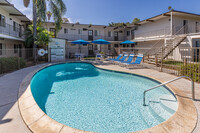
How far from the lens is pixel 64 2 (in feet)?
51.2

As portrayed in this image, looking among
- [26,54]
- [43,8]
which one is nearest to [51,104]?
[43,8]

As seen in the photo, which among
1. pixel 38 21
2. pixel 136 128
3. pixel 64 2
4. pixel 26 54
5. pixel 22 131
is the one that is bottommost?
pixel 136 128

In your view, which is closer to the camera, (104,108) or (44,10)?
(104,108)

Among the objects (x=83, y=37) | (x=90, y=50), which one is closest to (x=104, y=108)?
(x=83, y=37)

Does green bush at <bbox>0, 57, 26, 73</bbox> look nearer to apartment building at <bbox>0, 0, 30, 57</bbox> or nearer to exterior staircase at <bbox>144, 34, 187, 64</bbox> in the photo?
apartment building at <bbox>0, 0, 30, 57</bbox>

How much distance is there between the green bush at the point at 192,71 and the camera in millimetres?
5816

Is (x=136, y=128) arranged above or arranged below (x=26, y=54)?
below

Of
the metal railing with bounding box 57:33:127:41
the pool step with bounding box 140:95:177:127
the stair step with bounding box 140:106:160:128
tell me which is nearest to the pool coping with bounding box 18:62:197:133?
the pool step with bounding box 140:95:177:127

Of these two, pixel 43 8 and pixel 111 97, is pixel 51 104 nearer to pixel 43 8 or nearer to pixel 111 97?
pixel 111 97

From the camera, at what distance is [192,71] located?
239 inches

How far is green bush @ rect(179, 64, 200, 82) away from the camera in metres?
5.82

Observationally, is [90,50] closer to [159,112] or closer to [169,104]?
[169,104]

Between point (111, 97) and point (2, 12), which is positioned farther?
point (2, 12)

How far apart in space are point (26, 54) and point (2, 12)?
6.10 metres
